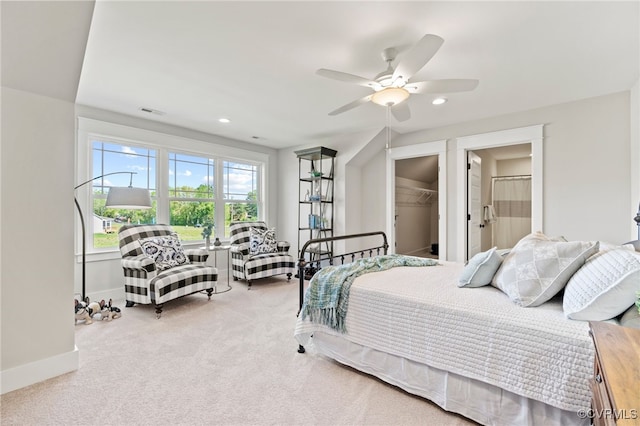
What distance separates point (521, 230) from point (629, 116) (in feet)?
11.1

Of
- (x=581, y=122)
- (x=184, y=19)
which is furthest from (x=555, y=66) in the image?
(x=184, y=19)

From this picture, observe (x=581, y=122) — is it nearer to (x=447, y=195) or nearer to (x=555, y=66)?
(x=555, y=66)

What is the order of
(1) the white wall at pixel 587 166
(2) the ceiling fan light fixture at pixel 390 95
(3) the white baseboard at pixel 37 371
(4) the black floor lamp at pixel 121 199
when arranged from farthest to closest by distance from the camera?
(4) the black floor lamp at pixel 121 199, (1) the white wall at pixel 587 166, (2) the ceiling fan light fixture at pixel 390 95, (3) the white baseboard at pixel 37 371

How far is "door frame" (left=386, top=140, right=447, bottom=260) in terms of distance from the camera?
448cm

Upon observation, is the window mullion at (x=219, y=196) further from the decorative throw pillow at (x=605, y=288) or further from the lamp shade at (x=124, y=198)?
the decorative throw pillow at (x=605, y=288)

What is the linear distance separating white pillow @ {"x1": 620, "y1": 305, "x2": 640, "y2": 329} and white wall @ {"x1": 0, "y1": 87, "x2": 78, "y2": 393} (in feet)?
10.9

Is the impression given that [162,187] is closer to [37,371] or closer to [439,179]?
[37,371]

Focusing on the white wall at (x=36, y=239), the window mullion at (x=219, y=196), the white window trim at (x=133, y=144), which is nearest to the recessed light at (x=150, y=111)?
the white window trim at (x=133, y=144)

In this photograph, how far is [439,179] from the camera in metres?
4.57

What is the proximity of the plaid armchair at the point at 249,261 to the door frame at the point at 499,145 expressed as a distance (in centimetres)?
265

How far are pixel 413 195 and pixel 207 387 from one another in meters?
6.14

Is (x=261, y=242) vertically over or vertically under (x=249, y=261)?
over

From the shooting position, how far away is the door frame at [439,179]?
4480 millimetres

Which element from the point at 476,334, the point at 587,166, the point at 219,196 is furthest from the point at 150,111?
the point at 587,166
